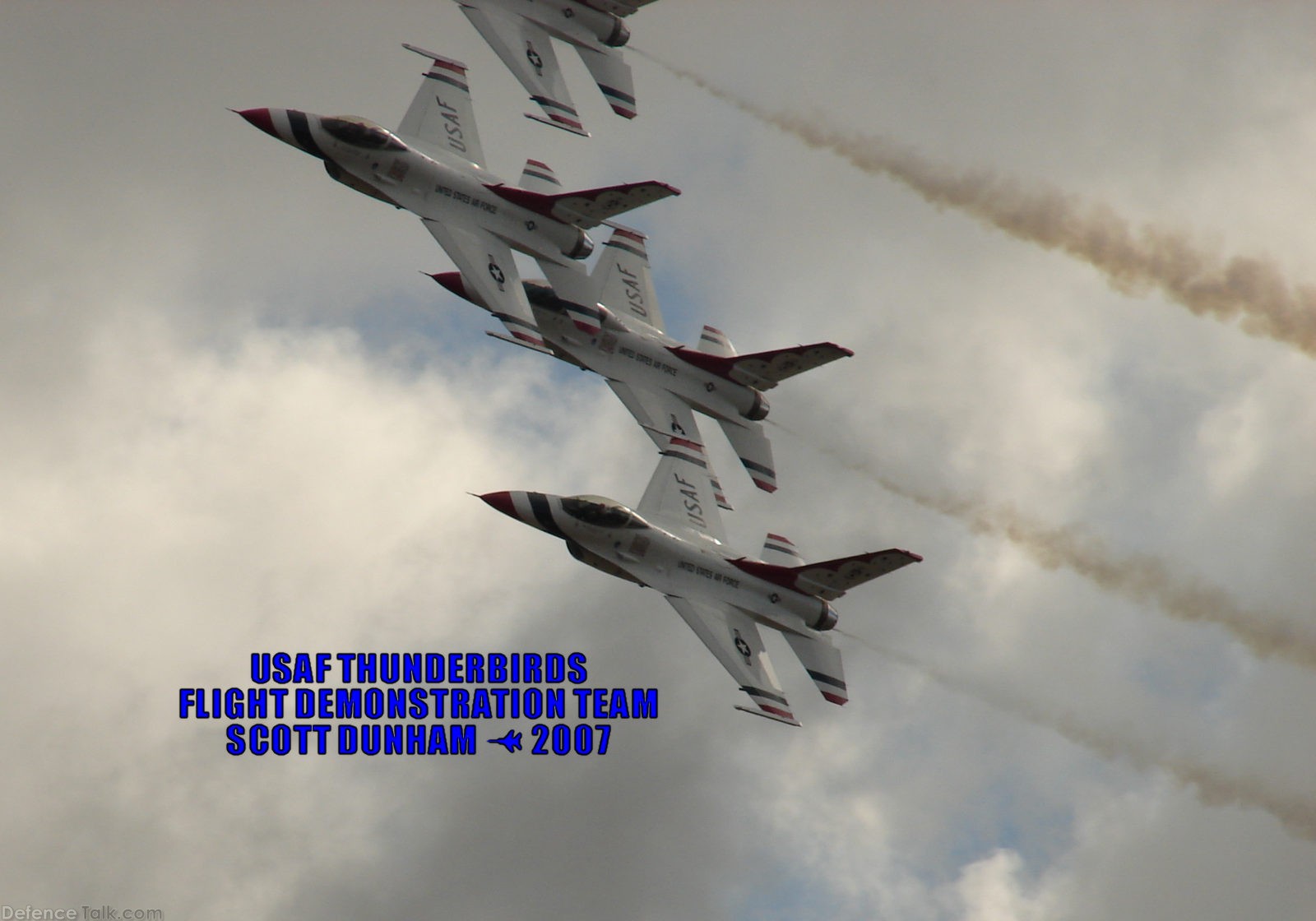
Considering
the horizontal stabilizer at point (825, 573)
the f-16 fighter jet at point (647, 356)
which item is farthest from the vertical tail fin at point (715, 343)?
the horizontal stabilizer at point (825, 573)

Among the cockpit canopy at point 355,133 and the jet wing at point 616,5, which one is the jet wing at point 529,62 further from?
the cockpit canopy at point 355,133

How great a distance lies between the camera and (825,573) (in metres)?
87.9

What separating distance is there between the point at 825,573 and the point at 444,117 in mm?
22316

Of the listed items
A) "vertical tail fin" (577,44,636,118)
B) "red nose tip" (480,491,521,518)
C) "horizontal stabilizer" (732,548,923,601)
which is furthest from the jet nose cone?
"vertical tail fin" (577,44,636,118)

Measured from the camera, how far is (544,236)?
8919 centimetres

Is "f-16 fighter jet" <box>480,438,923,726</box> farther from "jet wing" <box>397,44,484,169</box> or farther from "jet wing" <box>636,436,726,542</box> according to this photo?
"jet wing" <box>397,44,484,169</box>

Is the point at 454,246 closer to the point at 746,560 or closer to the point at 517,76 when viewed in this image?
the point at 517,76

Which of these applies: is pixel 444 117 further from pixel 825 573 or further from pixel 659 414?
pixel 825 573

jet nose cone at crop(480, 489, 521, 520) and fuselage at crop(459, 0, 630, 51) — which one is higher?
fuselage at crop(459, 0, 630, 51)

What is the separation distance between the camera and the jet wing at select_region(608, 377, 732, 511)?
91.9 m


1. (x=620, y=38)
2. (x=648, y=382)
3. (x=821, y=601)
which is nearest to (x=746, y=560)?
(x=821, y=601)

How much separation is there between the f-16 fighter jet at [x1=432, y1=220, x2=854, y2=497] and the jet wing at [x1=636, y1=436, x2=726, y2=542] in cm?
68

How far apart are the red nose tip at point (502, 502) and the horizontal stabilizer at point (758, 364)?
10.2m

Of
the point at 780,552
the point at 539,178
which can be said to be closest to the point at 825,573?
the point at 780,552
